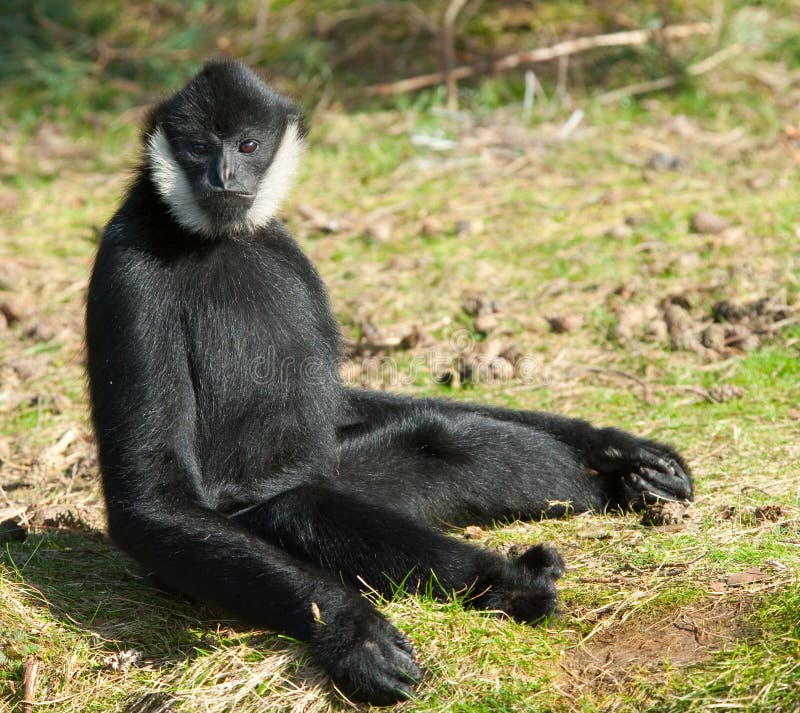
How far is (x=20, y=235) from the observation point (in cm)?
1025

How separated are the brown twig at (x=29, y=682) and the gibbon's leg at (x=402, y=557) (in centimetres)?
119

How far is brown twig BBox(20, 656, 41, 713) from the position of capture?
439 centimetres

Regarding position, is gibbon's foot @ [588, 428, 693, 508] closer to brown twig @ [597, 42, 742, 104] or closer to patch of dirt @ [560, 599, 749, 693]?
patch of dirt @ [560, 599, 749, 693]

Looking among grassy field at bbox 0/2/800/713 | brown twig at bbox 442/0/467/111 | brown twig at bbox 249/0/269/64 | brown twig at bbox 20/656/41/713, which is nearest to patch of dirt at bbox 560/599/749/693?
grassy field at bbox 0/2/800/713

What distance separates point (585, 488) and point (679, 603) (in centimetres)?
130

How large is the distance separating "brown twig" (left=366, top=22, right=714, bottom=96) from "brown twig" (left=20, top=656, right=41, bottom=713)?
9124 mm

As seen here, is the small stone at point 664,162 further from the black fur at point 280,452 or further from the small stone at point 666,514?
the small stone at point 666,514

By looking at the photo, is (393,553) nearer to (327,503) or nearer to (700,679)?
(327,503)

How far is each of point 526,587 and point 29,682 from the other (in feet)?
7.52

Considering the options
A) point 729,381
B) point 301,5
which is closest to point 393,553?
point 729,381

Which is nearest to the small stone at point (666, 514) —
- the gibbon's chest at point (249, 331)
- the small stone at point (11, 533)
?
the gibbon's chest at point (249, 331)

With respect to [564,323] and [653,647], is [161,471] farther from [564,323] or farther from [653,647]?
[564,323]

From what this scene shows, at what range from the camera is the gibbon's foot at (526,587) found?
4293mm

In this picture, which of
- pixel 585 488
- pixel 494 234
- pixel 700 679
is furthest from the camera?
pixel 494 234
